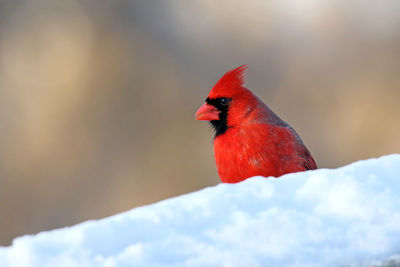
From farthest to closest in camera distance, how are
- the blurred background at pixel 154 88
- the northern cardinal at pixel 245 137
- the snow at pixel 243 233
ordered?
the blurred background at pixel 154 88
the northern cardinal at pixel 245 137
the snow at pixel 243 233

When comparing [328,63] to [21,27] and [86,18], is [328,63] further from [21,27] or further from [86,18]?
[21,27]

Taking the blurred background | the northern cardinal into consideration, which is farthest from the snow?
the blurred background

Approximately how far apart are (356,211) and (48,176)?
14.7ft

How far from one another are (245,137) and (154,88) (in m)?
3.18

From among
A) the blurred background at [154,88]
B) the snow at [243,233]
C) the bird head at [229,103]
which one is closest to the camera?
the snow at [243,233]

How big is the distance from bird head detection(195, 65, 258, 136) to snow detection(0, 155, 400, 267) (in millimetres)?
1213

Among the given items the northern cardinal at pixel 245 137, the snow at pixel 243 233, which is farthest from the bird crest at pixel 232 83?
the snow at pixel 243 233

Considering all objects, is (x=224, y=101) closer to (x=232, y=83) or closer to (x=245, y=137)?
(x=232, y=83)

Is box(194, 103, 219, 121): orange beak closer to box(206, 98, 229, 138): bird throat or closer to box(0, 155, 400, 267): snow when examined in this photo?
box(206, 98, 229, 138): bird throat

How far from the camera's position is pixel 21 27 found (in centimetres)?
514

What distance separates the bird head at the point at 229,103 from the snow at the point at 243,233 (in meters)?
1.21

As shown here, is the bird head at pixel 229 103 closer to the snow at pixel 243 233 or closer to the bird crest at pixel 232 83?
the bird crest at pixel 232 83

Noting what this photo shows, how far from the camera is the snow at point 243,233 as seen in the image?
2.34 feet

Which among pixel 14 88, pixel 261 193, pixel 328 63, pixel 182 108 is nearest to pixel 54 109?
pixel 14 88
